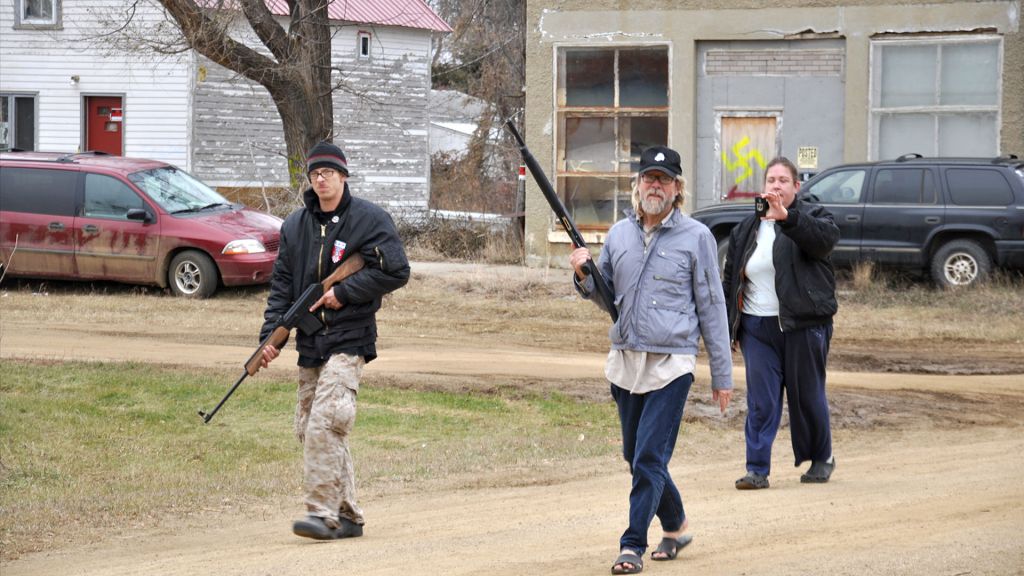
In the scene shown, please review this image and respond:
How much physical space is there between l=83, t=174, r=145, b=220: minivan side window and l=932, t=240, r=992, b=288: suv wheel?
33.1 ft

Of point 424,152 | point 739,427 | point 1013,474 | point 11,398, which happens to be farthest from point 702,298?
point 424,152

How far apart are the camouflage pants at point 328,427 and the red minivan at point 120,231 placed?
395 inches

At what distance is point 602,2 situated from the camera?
2092 centimetres

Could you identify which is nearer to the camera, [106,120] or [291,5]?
[291,5]

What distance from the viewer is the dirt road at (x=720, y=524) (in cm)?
638

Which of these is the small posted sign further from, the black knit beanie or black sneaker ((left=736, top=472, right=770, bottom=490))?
the black knit beanie

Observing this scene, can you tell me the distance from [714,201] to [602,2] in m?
3.48

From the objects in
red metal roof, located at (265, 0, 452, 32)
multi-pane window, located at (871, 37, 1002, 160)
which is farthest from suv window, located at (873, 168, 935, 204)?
red metal roof, located at (265, 0, 452, 32)

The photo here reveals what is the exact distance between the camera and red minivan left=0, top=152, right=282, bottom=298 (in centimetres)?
1678

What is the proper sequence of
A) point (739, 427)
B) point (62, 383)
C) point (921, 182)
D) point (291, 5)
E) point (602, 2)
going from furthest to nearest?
point (602, 2)
point (291, 5)
point (921, 182)
point (62, 383)
point (739, 427)

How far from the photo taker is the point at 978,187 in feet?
57.5

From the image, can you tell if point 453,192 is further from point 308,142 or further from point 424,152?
point 308,142

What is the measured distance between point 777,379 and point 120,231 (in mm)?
10896

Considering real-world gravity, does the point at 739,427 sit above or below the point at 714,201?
below
